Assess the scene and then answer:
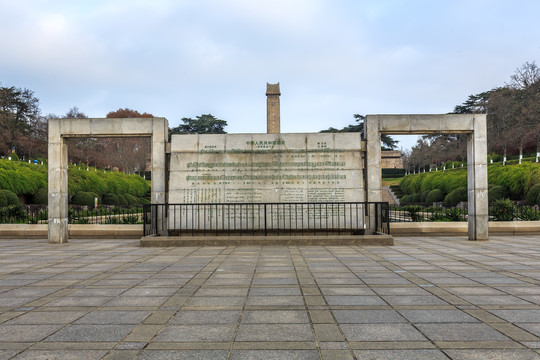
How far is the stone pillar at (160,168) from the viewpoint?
12578mm

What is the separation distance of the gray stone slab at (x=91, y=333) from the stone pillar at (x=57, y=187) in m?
9.35

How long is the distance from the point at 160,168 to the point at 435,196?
27838 millimetres

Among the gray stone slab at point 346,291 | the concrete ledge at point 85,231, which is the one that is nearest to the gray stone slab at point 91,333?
the gray stone slab at point 346,291

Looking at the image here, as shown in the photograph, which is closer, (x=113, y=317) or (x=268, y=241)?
(x=113, y=317)

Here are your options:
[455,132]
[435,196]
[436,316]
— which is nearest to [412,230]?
[455,132]

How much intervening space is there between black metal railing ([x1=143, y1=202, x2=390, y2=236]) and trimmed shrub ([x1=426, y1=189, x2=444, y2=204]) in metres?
23.2

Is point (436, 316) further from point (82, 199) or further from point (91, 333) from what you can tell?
point (82, 199)

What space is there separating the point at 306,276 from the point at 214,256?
3.22m

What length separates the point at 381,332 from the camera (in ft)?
12.3

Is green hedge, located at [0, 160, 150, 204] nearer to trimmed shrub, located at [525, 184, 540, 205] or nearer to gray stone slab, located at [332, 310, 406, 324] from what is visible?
gray stone slab, located at [332, 310, 406, 324]

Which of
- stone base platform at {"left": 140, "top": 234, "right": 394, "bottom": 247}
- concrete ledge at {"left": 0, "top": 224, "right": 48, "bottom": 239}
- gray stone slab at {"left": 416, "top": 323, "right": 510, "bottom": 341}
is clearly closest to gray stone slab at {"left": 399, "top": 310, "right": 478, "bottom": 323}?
gray stone slab at {"left": 416, "top": 323, "right": 510, "bottom": 341}

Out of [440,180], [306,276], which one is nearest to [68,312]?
[306,276]

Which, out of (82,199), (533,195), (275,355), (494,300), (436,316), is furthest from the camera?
(82,199)

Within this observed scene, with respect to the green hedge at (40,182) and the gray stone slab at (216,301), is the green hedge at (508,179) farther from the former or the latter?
the green hedge at (40,182)
